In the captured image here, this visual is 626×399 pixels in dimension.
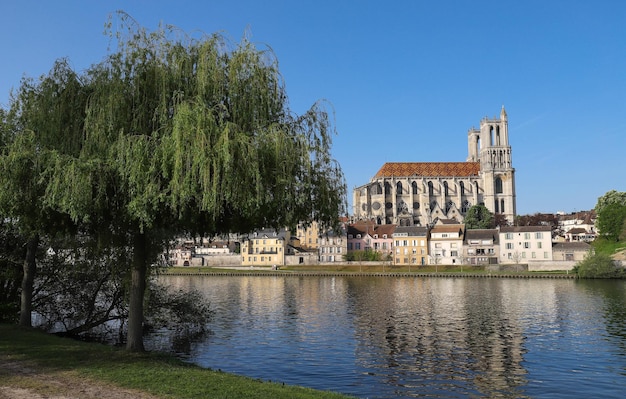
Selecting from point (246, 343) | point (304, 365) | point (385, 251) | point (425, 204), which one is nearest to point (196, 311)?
point (246, 343)

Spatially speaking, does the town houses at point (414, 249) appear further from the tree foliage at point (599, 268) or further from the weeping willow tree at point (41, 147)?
the weeping willow tree at point (41, 147)

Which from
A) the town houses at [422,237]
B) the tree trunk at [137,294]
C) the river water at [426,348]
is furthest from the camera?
the town houses at [422,237]

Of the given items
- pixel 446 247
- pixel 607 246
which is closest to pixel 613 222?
pixel 607 246

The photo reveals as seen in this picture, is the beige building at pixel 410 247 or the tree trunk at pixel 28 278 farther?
the beige building at pixel 410 247

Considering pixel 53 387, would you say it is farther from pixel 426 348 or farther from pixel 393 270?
pixel 393 270

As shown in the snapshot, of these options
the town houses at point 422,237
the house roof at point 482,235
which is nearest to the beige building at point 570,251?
A: the town houses at point 422,237

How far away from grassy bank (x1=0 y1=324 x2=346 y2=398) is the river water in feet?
18.0

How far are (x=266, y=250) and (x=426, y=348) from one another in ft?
345

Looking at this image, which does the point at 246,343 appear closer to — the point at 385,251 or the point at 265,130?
the point at 265,130

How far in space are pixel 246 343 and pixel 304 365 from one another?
600 centimetres

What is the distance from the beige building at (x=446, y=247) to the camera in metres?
119

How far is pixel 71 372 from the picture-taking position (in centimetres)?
1466

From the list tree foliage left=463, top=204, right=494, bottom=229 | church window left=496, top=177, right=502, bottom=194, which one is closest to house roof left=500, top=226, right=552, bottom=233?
tree foliage left=463, top=204, right=494, bottom=229

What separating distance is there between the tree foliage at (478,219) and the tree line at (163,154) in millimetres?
→ 140297
